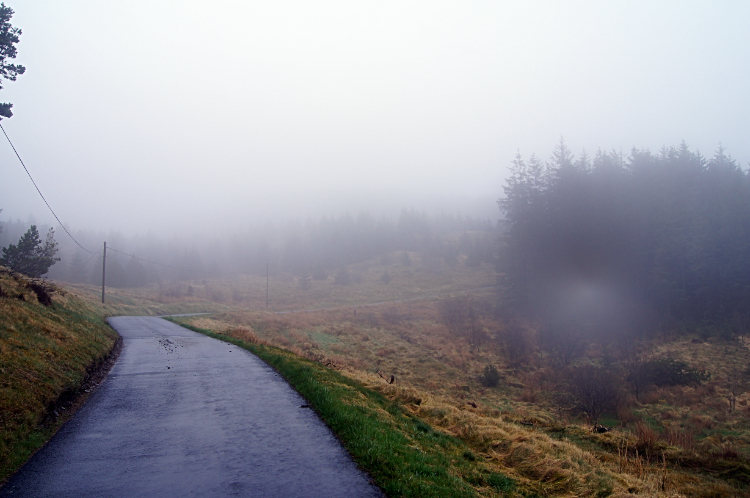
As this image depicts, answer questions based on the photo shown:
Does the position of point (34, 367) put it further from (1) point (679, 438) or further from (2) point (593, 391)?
(2) point (593, 391)

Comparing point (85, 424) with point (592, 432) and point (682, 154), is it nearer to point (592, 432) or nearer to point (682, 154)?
point (592, 432)

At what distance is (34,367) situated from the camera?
10.1 meters

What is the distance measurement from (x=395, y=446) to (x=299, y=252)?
119926mm

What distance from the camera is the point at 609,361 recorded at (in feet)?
88.8

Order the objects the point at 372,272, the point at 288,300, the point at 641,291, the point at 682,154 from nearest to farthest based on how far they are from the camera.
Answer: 1. the point at 641,291
2. the point at 682,154
3. the point at 288,300
4. the point at 372,272

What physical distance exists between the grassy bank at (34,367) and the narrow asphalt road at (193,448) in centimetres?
36

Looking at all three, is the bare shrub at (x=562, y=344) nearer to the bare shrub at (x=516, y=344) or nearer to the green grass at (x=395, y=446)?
the bare shrub at (x=516, y=344)

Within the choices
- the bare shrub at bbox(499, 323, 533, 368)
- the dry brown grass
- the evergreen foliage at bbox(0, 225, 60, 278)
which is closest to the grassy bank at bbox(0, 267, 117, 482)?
the dry brown grass

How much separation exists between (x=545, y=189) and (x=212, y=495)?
51722mm

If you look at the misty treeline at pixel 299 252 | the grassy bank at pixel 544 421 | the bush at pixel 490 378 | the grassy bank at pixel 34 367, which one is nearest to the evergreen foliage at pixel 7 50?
the grassy bank at pixel 34 367

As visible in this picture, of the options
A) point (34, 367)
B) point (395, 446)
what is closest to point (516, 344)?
point (395, 446)

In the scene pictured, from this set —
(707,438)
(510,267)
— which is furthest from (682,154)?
(707,438)

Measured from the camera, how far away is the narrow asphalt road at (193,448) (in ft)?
17.8

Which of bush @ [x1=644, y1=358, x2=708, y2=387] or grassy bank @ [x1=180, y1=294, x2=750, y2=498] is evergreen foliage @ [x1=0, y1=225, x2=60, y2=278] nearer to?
grassy bank @ [x1=180, y1=294, x2=750, y2=498]
